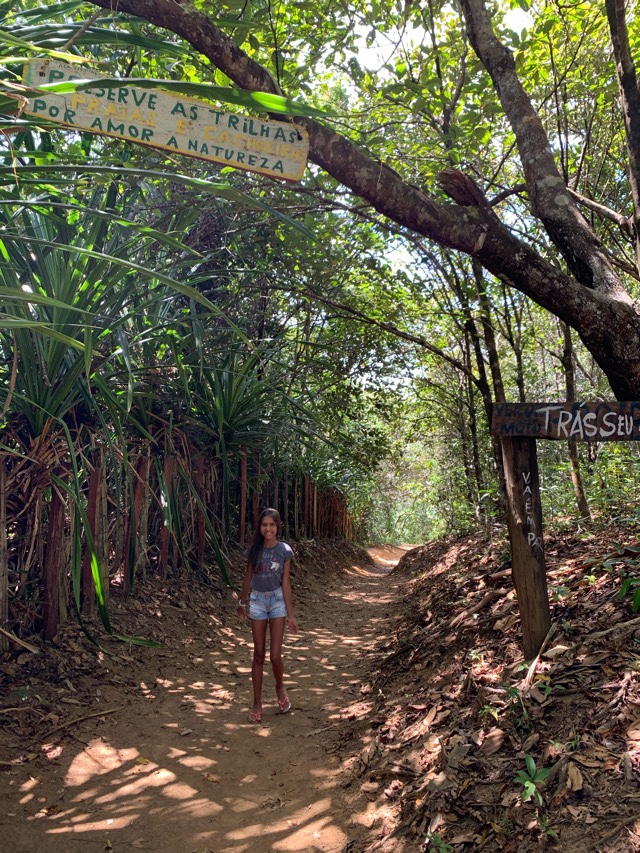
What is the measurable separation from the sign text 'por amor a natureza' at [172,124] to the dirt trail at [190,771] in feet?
8.68

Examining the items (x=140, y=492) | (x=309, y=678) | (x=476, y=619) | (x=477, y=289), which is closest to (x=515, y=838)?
(x=476, y=619)

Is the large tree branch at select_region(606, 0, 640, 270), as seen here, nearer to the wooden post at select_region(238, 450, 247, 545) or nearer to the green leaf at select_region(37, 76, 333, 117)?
the green leaf at select_region(37, 76, 333, 117)

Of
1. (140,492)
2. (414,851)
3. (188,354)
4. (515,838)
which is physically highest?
(188,354)

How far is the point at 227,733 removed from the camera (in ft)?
11.8

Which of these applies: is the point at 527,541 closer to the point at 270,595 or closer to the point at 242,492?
the point at 270,595

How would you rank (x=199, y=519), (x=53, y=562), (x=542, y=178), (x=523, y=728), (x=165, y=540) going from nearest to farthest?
(x=523, y=728), (x=542, y=178), (x=53, y=562), (x=165, y=540), (x=199, y=519)

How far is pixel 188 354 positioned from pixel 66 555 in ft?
6.53

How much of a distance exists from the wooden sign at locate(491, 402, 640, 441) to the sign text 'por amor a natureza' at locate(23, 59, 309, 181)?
1.54m

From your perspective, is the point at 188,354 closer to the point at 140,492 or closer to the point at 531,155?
the point at 140,492

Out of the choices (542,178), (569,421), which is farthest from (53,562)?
(542,178)

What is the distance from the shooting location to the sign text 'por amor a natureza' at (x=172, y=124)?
1874mm

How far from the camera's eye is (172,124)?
6.63 feet

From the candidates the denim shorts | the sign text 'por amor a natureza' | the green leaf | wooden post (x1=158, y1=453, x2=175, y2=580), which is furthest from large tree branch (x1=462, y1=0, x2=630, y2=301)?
wooden post (x1=158, y1=453, x2=175, y2=580)

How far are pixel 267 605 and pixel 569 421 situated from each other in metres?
2.30
